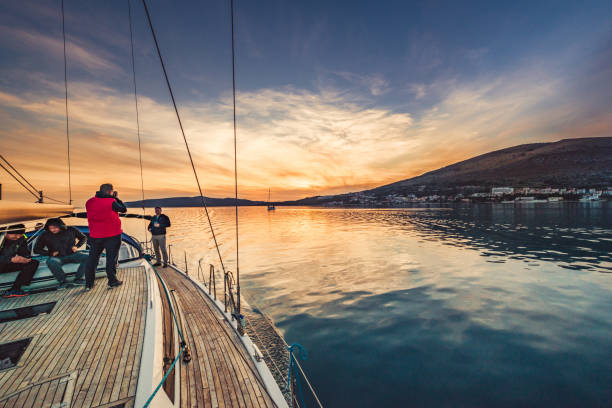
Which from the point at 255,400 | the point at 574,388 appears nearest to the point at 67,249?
the point at 255,400

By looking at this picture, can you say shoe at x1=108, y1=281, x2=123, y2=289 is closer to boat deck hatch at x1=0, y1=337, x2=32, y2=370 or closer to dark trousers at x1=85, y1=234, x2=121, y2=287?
dark trousers at x1=85, y1=234, x2=121, y2=287

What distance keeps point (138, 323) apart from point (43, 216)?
9.85 feet

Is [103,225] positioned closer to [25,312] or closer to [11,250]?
[25,312]

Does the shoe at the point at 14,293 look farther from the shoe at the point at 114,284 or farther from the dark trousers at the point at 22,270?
the shoe at the point at 114,284

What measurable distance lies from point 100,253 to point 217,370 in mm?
4109

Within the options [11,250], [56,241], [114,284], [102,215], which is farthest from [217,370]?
[11,250]

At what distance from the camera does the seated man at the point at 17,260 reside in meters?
5.62

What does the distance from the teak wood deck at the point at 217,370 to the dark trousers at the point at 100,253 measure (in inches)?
88.8

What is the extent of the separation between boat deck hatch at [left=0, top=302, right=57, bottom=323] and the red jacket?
1642mm

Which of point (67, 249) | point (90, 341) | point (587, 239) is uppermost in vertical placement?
point (67, 249)

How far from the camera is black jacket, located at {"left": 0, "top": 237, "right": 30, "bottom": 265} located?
5859mm

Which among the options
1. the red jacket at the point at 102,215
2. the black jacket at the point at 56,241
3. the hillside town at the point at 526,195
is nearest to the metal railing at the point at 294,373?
the red jacket at the point at 102,215

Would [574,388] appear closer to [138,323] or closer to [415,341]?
[415,341]

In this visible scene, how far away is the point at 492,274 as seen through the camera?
13.7 metres
